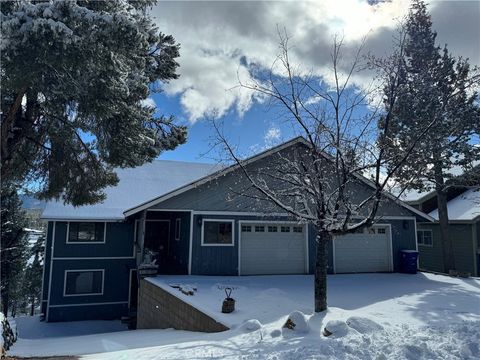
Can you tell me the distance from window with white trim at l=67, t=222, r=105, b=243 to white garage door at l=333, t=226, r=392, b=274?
1081 cm

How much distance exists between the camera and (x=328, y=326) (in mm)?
6703

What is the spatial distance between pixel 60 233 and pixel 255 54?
40.9 feet

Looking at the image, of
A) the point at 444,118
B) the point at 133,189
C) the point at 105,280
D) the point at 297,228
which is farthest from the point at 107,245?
the point at 444,118

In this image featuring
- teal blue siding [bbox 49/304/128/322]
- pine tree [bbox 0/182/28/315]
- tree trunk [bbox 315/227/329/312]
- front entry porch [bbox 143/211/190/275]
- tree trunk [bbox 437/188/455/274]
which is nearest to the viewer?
tree trunk [bbox 315/227/329/312]

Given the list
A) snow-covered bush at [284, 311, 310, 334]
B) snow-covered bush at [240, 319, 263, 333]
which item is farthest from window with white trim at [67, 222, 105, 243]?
snow-covered bush at [284, 311, 310, 334]

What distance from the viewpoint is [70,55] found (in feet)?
22.4

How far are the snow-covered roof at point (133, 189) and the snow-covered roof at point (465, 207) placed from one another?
13.7m

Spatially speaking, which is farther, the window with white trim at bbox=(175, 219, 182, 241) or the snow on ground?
the window with white trim at bbox=(175, 219, 182, 241)

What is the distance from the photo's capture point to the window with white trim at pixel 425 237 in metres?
23.9

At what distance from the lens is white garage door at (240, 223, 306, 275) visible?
15.9 meters

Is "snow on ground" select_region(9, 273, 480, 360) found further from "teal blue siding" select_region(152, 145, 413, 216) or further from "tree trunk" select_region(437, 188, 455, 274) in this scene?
"tree trunk" select_region(437, 188, 455, 274)

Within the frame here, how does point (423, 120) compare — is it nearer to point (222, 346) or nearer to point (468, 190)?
point (468, 190)

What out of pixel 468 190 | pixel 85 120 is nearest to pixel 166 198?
pixel 85 120

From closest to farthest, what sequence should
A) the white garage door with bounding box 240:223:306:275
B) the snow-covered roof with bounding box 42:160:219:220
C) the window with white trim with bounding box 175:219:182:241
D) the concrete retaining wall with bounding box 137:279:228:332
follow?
the concrete retaining wall with bounding box 137:279:228:332 → the white garage door with bounding box 240:223:306:275 → the window with white trim with bounding box 175:219:182:241 → the snow-covered roof with bounding box 42:160:219:220
